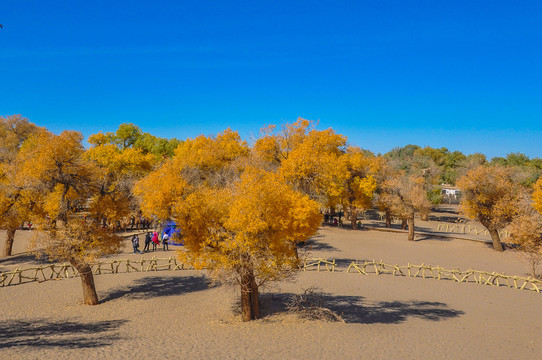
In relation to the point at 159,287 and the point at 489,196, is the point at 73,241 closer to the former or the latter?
the point at 159,287

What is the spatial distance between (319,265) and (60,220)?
54.9 feet

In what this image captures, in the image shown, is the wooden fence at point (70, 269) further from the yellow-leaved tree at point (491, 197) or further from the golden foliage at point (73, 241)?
the yellow-leaved tree at point (491, 197)

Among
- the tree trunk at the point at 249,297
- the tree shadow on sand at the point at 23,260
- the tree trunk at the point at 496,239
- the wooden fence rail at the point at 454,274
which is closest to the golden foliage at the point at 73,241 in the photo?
the tree trunk at the point at 249,297

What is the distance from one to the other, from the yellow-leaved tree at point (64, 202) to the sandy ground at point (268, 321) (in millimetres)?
3031

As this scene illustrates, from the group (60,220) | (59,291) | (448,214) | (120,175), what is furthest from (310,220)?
(448,214)

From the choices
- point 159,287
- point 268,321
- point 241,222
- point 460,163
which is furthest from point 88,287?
point 460,163

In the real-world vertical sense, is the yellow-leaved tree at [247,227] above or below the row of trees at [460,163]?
below

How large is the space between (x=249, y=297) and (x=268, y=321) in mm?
1386

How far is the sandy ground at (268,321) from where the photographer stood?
13.6m

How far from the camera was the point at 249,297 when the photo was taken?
16516mm

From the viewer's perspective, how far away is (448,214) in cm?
7006

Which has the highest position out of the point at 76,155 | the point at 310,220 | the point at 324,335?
the point at 76,155

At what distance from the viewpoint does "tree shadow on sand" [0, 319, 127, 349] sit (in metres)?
13.9

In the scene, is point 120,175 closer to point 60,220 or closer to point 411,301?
point 60,220
